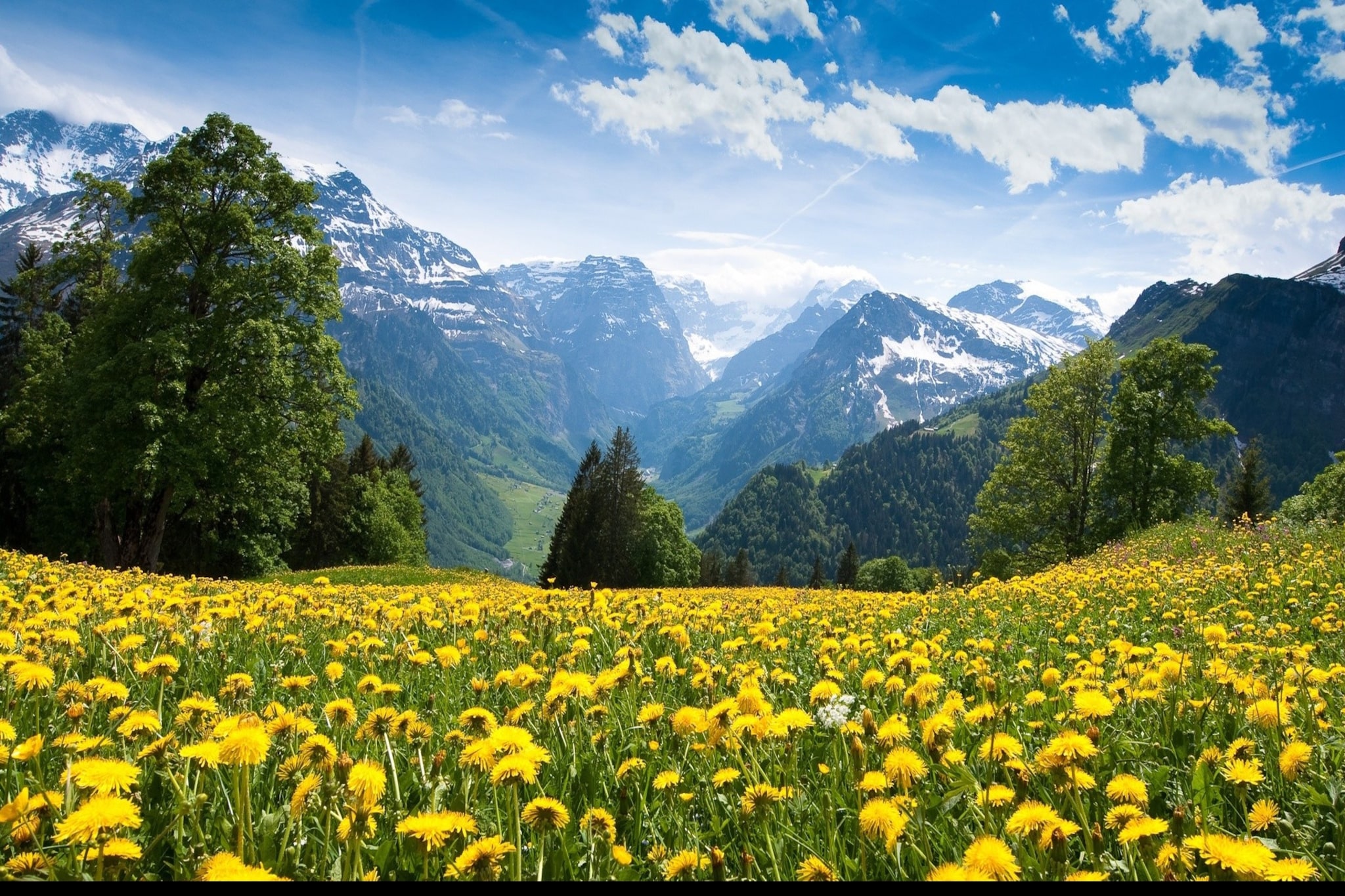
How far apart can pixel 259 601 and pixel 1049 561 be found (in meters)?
33.2

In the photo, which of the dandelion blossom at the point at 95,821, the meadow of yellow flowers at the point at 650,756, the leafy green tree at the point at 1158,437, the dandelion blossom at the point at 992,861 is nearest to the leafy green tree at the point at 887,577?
the leafy green tree at the point at 1158,437

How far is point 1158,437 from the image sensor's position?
1227 inches

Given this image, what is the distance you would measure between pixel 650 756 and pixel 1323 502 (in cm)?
3948

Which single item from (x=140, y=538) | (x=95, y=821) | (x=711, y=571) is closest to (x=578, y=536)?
(x=140, y=538)

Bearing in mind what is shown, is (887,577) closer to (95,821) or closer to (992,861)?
(992,861)

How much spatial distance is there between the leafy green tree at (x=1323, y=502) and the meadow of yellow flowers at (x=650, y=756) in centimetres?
1665

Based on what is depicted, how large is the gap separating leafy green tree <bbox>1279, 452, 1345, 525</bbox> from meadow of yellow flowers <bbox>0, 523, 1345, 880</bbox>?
54.6 ft

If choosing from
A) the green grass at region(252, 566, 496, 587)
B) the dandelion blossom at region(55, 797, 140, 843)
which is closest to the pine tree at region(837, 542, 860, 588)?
the green grass at region(252, 566, 496, 587)

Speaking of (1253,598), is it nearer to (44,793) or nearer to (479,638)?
(479,638)

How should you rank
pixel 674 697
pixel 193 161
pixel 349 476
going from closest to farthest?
pixel 674 697 < pixel 193 161 < pixel 349 476

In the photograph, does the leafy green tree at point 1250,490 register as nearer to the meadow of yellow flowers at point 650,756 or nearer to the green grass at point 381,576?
the green grass at point 381,576

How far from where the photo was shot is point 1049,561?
103ft

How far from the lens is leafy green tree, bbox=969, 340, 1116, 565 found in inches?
1299

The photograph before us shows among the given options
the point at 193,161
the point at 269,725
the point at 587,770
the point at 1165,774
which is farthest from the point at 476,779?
the point at 193,161
